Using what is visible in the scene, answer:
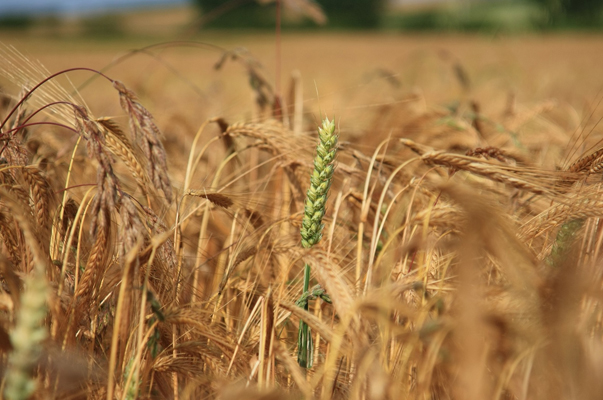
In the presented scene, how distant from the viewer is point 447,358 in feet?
2.39

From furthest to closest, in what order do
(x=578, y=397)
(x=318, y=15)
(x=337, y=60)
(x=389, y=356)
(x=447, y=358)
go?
1. (x=337, y=60)
2. (x=318, y=15)
3. (x=389, y=356)
4. (x=447, y=358)
5. (x=578, y=397)

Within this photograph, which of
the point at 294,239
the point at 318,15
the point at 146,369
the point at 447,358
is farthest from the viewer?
the point at 318,15

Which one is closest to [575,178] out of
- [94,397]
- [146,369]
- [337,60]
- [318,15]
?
[146,369]

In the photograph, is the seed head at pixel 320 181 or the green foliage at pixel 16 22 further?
the green foliage at pixel 16 22

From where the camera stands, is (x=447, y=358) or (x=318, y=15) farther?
(x=318, y=15)

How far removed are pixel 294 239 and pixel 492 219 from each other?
0.74 m

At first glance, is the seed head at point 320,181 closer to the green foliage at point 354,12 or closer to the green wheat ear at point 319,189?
the green wheat ear at point 319,189

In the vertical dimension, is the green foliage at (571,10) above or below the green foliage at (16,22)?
below

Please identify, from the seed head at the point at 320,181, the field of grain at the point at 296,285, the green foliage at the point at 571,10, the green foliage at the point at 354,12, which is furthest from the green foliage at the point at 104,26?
the seed head at the point at 320,181

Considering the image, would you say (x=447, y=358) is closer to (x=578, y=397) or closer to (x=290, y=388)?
(x=578, y=397)

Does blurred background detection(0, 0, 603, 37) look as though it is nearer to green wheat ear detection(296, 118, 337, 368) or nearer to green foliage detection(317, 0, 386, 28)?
green foliage detection(317, 0, 386, 28)

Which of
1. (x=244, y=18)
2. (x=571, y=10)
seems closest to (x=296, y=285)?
(x=571, y=10)

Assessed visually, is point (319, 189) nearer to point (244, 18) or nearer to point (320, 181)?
point (320, 181)

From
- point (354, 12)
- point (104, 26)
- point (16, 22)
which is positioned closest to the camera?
point (16, 22)
